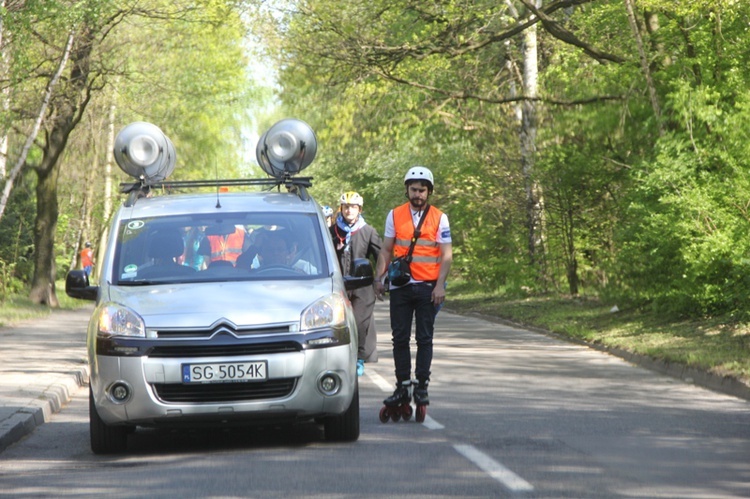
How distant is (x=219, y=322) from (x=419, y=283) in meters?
2.24

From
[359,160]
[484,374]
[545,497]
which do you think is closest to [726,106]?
[484,374]

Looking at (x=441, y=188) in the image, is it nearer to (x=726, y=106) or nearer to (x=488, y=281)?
(x=488, y=281)

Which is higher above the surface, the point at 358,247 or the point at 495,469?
the point at 358,247

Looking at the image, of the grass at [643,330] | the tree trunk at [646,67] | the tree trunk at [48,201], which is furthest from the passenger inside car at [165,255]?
the tree trunk at [48,201]

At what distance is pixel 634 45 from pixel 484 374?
29.8ft

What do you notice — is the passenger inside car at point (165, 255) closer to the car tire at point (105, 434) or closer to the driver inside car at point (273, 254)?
the driver inside car at point (273, 254)

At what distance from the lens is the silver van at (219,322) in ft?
28.8

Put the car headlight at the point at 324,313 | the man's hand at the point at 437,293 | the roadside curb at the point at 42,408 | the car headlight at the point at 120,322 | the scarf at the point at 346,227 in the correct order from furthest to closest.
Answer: the scarf at the point at 346,227, the man's hand at the point at 437,293, the roadside curb at the point at 42,408, the car headlight at the point at 324,313, the car headlight at the point at 120,322

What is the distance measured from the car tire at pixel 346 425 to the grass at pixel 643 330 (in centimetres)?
473

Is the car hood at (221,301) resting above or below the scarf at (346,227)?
below

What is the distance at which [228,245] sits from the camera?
9969 mm

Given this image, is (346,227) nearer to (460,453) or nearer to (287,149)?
(287,149)

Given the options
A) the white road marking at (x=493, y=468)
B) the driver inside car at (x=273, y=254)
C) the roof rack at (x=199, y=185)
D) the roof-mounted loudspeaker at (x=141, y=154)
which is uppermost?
the roof-mounted loudspeaker at (x=141, y=154)

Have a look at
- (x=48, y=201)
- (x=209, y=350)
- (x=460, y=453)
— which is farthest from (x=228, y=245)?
(x=48, y=201)
